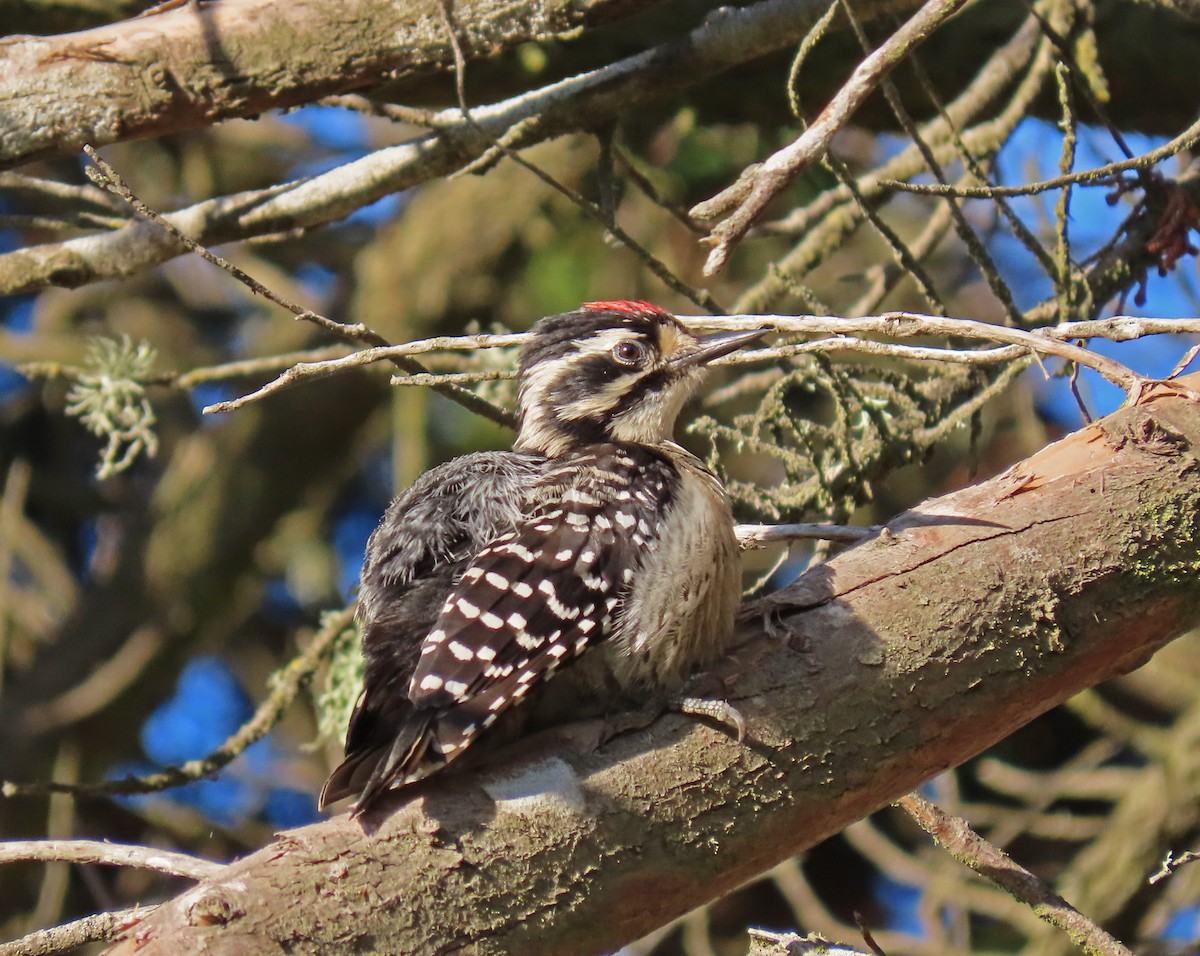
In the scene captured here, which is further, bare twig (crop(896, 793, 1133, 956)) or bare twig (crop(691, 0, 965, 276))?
bare twig (crop(896, 793, 1133, 956))

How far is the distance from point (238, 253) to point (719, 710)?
5.67 meters

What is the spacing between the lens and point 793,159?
294 cm

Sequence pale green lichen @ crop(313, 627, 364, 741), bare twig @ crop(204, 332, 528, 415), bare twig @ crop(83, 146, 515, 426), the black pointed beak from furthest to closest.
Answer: pale green lichen @ crop(313, 627, 364, 741) < the black pointed beak < bare twig @ crop(83, 146, 515, 426) < bare twig @ crop(204, 332, 528, 415)

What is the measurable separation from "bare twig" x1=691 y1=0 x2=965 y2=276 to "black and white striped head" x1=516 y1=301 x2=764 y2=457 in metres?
1.16

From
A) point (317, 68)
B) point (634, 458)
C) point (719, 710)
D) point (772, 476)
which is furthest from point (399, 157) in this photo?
point (772, 476)

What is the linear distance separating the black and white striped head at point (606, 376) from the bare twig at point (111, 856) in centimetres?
174

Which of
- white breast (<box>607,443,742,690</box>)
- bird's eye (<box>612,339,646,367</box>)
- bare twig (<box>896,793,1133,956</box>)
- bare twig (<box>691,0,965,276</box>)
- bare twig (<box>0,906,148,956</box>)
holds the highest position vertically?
bird's eye (<box>612,339,646,367</box>)

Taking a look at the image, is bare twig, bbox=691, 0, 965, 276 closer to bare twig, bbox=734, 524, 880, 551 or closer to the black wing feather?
bare twig, bbox=734, 524, 880, 551

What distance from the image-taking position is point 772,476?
805 centimetres

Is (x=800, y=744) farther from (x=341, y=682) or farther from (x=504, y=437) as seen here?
(x=504, y=437)

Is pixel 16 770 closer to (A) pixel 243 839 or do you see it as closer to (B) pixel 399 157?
(A) pixel 243 839

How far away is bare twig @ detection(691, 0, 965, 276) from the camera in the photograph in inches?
111

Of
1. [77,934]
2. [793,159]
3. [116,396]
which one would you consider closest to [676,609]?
[793,159]

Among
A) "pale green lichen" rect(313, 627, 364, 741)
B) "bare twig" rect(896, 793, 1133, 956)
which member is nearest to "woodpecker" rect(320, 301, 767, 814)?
"bare twig" rect(896, 793, 1133, 956)
